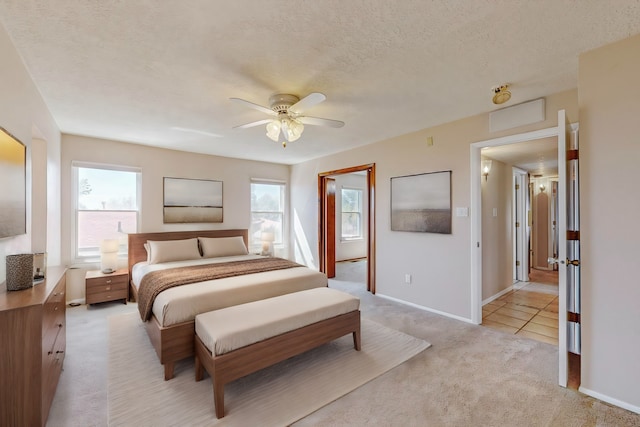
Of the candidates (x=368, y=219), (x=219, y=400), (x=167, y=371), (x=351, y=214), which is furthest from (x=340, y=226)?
(x=219, y=400)

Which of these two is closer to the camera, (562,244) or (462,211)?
(562,244)

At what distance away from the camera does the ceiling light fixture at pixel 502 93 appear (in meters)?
2.51

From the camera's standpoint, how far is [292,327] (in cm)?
221

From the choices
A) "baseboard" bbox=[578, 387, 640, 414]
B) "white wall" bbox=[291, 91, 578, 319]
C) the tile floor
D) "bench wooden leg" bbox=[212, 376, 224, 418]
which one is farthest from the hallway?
"bench wooden leg" bbox=[212, 376, 224, 418]

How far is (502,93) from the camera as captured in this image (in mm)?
2568

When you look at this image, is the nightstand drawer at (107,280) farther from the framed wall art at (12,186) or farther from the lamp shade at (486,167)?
the lamp shade at (486,167)

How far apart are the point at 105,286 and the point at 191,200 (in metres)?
1.82

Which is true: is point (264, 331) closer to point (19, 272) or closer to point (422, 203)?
point (19, 272)

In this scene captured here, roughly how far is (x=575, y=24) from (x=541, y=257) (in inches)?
242

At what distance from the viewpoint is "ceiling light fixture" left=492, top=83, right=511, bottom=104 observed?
251 cm

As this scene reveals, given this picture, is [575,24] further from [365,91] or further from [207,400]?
[207,400]

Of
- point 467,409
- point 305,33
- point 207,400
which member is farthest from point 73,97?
point 467,409

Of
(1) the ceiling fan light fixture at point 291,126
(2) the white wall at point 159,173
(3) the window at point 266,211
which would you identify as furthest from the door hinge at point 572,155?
(2) the white wall at point 159,173

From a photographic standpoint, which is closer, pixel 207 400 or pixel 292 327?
pixel 207 400
